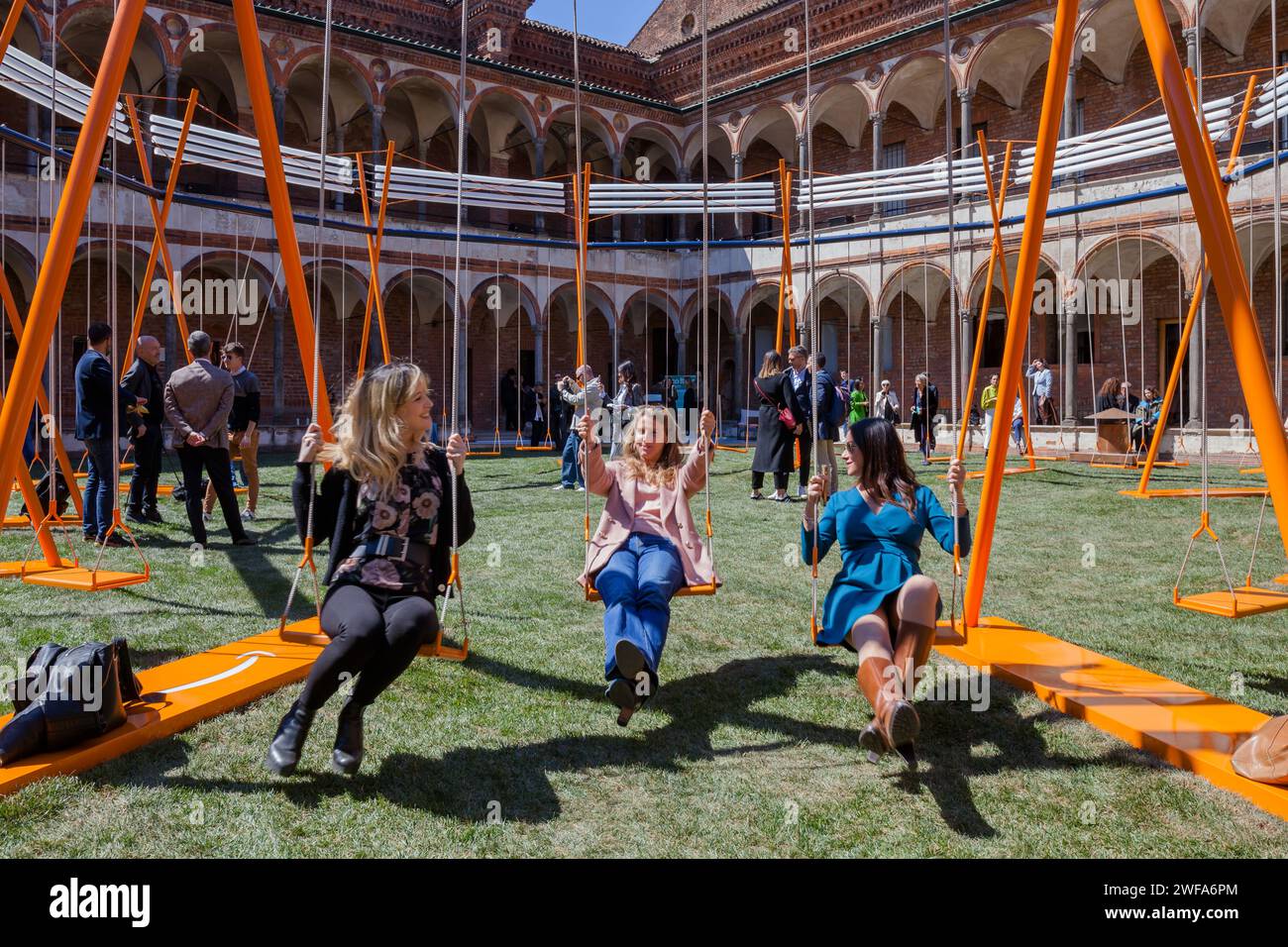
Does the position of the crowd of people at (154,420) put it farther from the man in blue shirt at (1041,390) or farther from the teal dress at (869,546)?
the man in blue shirt at (1041,390)

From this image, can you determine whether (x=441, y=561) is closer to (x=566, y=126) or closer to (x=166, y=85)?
(x=166, y=85)

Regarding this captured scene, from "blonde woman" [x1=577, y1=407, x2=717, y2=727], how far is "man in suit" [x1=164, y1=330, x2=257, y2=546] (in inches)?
166

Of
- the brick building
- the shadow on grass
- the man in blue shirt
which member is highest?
the brick building

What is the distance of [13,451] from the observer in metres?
3.63

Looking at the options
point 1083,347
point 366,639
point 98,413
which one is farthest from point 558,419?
point 366,639

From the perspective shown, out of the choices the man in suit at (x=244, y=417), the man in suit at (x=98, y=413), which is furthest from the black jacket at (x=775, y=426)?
the man in suit at (x=98, y=413)

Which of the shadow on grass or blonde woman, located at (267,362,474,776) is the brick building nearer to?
A: the shadow on grass

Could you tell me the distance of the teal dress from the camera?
3.76 metres

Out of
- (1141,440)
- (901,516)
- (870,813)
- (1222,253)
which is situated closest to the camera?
(870,813)

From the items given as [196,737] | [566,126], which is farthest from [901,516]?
[566,126]

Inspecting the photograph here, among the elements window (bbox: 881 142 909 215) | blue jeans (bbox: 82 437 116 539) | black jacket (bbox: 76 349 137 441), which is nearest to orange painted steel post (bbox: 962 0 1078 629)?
blue jeans (bbox: 82 437 116 539)

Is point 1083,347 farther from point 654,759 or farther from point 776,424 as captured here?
point 654,759

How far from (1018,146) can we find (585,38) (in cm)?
1582

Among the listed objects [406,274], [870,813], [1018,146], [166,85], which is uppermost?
[166,85]
